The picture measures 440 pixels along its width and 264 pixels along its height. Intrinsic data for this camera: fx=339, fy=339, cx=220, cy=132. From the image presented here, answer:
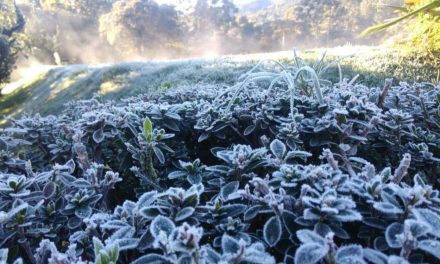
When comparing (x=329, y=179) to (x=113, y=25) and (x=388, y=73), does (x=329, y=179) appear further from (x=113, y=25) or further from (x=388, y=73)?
(x=113, y=25)

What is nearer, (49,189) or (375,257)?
(375,257)

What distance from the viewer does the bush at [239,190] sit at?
0.81m

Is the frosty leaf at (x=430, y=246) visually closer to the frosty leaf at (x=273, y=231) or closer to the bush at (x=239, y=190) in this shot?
the bush at (x=239, y=190)

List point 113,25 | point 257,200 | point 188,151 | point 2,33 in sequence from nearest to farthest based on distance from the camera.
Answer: point 257,200, point 188,151, point 2,33, point 113,25

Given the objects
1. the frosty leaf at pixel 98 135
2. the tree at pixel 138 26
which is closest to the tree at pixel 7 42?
the tree at pixel 138 26

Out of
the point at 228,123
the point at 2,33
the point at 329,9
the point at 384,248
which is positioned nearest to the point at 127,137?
the point at 228,123

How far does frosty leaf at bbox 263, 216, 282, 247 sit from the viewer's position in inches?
34.8

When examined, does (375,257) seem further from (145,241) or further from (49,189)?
(49,189)

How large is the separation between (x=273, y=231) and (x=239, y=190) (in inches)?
6.6

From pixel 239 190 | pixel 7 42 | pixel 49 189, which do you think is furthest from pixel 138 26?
pixel 239 190

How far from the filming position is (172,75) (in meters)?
8.13

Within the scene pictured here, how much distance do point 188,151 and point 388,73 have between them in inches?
195

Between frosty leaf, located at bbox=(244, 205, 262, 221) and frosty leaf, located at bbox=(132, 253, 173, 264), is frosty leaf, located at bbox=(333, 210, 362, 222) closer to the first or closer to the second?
frosty leaf, located at bbox=(244, 205, 262, 221)

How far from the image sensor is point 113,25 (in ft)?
82.7
